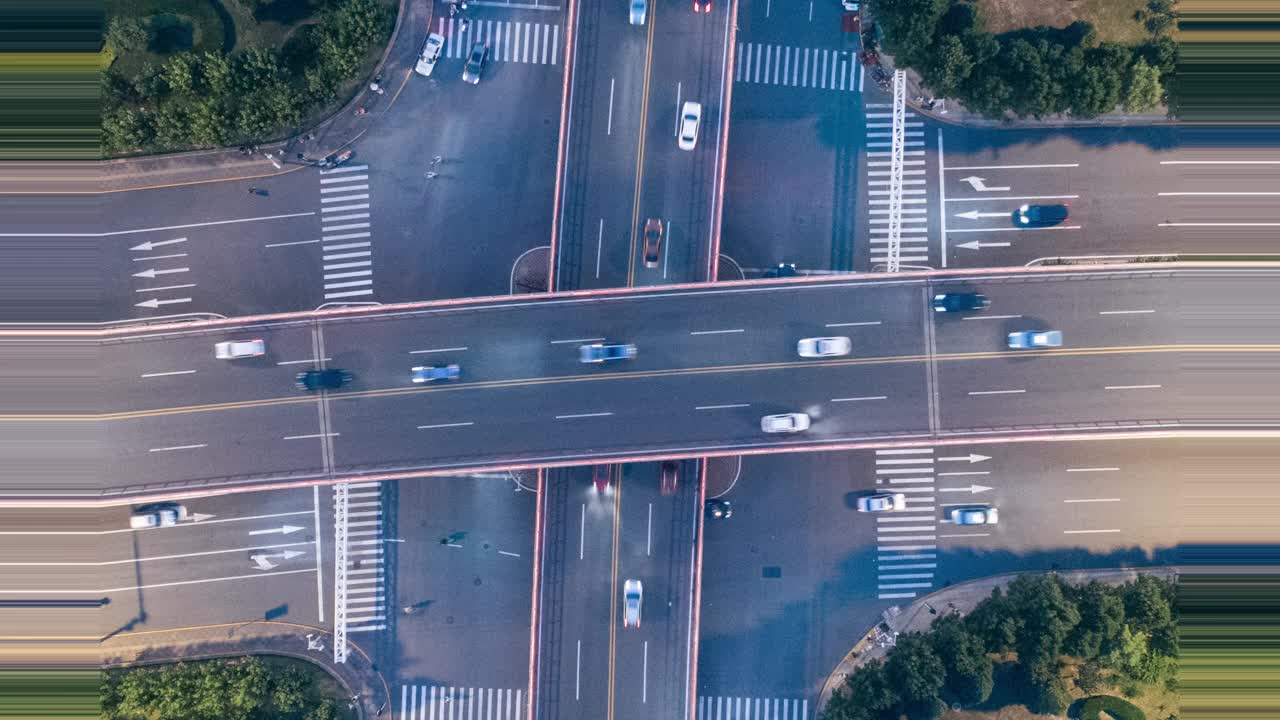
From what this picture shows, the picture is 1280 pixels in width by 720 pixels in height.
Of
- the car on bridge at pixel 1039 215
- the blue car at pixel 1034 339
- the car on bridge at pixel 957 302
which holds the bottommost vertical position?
the blue car at pixel 1034 339

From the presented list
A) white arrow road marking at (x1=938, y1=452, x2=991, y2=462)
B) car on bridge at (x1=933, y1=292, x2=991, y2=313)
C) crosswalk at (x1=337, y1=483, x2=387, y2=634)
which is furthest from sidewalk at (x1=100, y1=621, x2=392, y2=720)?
car on bridge at (x1=933, y1=292, x2=991, y2=313)

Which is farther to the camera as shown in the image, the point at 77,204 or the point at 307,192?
the point at 307,192

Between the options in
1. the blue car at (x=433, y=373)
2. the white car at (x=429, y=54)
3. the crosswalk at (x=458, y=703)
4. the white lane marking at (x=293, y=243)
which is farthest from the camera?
the white lane marking at (x=293, y=243)

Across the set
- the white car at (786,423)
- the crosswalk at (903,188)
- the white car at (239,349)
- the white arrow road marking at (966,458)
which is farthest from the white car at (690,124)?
the white car at (239,349)

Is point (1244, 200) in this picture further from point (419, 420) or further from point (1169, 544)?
point (419, 420)

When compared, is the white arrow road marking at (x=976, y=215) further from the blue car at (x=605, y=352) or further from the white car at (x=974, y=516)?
the blue car at (x=605, y=352)

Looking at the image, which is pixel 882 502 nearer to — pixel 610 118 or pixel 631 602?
pixel 631 602

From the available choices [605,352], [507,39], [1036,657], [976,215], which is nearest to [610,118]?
[507,39]

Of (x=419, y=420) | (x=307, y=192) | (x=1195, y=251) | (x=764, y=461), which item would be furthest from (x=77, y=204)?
(x=1195, y=251)
